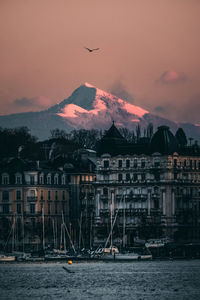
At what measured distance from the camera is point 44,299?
18212cm

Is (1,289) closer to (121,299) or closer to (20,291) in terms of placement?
(20,291)

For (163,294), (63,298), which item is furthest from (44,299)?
(163,294)

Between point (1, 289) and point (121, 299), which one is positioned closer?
point (121, 299)

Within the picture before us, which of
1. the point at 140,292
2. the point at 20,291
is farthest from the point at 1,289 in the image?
the point at 140,292

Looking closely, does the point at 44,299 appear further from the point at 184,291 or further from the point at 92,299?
the point at 184,291

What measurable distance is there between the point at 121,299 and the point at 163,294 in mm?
7212

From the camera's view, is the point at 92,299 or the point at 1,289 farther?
the point at 1,289

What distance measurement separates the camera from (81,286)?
197m

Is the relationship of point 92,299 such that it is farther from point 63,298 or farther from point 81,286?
point 81,286

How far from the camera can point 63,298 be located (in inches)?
7200

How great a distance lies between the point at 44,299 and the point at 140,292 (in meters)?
13.0

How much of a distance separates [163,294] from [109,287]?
9920mm

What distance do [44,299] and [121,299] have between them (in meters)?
8.20

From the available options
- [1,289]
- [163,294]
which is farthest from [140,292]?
[1,289]
